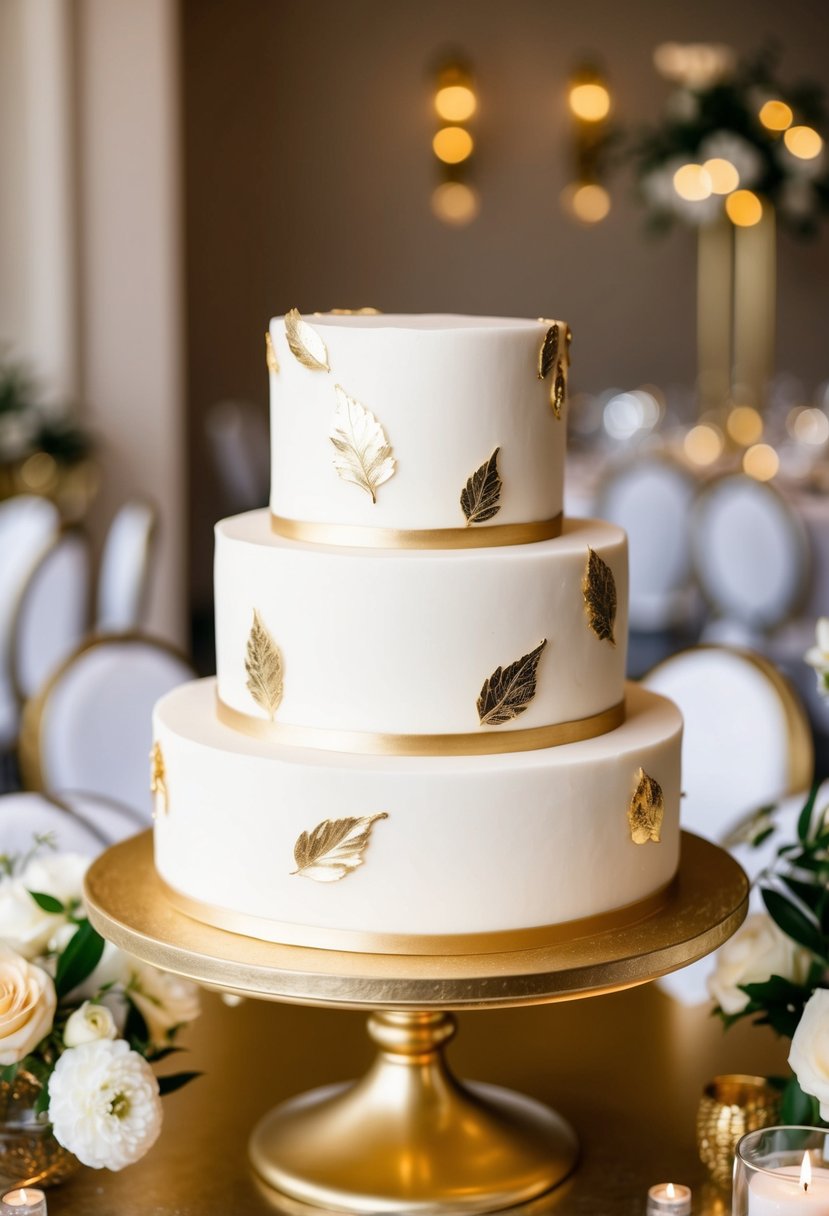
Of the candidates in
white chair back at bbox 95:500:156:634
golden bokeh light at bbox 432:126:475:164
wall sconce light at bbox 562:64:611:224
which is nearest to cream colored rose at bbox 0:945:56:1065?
white chair back at bbox 95:500:156:634

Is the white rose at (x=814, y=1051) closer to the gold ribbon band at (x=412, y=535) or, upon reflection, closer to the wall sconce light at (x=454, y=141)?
the gold ribbon band at (x=412, y=535)

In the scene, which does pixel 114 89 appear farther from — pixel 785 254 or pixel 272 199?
pixel 785 254

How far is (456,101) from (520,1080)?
30.9 ft

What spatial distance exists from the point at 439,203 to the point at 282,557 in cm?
974

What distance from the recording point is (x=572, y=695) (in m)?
1.79

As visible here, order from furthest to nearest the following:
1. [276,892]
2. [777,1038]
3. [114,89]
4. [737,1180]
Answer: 1. [114,89]
2. [777,1038]
3. [276,892]
4. [737,1180]

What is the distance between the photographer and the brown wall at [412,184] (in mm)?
10633

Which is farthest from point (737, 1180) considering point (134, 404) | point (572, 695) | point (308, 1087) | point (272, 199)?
point (272, 199)

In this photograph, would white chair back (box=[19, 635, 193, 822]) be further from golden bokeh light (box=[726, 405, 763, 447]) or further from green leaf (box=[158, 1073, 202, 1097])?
golden bokeh light (box=[726, 405, 763, 447])

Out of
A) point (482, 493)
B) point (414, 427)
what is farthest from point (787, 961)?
point (414, 427)

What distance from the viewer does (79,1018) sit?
1.78 m

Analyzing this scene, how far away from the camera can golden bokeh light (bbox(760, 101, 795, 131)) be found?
896 centimetres

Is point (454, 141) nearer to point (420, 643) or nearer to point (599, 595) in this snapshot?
point (599, 595)

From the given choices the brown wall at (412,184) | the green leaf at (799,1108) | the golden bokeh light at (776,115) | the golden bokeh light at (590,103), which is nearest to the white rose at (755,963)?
the green leaf at (799,1108)
